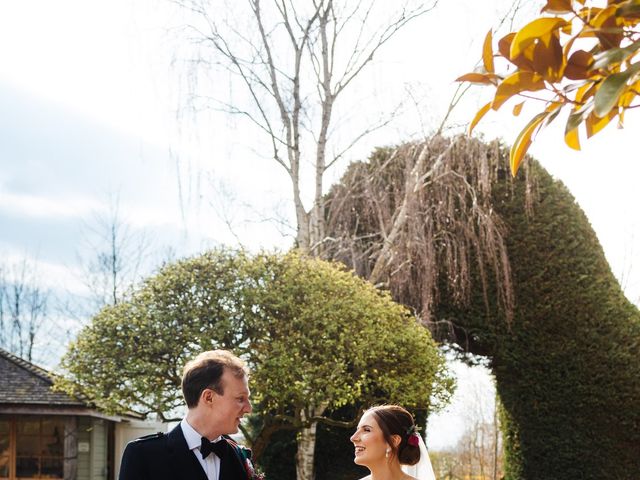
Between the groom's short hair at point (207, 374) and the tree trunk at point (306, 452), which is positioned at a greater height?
the groom's short hair at point (207, 374)

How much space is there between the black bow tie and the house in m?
13.1

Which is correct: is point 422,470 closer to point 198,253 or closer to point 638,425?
point 198,253

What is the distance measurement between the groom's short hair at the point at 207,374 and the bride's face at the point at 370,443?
5.32 ft

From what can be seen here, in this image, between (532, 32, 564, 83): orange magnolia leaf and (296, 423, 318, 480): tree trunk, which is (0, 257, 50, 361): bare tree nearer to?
(296, 423, 318, 480): tree trunk

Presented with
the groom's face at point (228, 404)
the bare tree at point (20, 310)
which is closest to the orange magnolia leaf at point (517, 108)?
the groom's face at point (228, 404)

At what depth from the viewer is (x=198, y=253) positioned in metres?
11.6

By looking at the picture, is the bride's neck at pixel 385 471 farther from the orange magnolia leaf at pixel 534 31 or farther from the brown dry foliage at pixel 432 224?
the brown dry foliage at pixel 432 224

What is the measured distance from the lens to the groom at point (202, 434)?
3.06 m

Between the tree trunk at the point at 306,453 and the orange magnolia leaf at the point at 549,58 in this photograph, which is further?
the tree trunk at the point at 306,453

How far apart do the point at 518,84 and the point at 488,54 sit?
10cm

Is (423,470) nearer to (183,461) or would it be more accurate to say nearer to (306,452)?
(183,461)

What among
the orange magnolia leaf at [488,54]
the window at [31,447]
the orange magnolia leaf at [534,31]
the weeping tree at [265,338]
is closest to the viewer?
the orange magnolia leaf at [534,31]

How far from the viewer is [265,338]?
10922 mm

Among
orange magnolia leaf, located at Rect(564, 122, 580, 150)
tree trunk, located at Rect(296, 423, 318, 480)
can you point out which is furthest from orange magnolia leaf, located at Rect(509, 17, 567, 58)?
tree trunk, located at Rect(296, 423, 318, 480)
